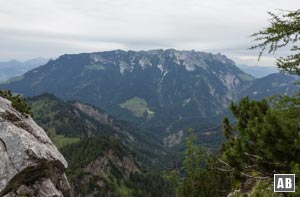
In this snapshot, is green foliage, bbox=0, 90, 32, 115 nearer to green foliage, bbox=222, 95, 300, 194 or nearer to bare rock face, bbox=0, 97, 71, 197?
bare rock face, bbox=0, 97, 71, 197

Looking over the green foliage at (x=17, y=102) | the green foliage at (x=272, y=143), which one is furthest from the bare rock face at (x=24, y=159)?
the green foliage at (x=272, y=143)

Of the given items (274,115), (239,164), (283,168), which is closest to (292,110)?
(274,115)

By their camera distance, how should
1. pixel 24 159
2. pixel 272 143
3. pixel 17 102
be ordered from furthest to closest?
pixel 17 102 < pixel 24 159 < pixel 272 143

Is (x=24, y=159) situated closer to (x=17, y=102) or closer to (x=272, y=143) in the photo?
(x=17, y=102)

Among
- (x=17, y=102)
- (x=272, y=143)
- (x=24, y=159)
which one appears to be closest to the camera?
(x=272, y=143)

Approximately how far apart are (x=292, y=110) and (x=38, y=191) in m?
20.6

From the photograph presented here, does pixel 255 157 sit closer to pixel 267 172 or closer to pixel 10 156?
pixel 267 172

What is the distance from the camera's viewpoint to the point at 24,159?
1072 inches

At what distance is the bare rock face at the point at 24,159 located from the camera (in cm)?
2659

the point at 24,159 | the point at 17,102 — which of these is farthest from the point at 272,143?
the point at 17,102

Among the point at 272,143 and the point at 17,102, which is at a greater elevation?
the point at 17,102

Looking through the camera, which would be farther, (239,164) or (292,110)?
(239,164)

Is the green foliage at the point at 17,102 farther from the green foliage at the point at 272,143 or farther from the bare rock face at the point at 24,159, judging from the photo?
the green foliage at the point at 272,143

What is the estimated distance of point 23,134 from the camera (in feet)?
94.8
